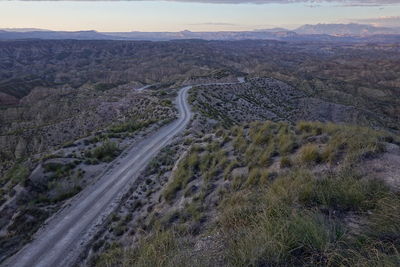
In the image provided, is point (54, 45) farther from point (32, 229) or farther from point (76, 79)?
point (32, 229)

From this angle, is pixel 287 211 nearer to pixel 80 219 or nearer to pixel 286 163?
pixel 286 163

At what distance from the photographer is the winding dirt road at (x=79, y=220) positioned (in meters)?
9.02

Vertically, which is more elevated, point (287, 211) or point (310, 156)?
point (287, 211)

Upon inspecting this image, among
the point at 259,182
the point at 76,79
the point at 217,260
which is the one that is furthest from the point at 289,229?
the point at 76,79

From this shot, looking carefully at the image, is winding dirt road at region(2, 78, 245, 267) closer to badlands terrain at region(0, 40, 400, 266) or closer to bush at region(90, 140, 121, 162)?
badlands terrain at region(0, 40, 400, 266)

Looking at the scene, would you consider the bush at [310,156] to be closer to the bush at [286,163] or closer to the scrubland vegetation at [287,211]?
the scrubland vegetation at [287,211]

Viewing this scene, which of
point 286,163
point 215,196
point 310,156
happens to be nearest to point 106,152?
point 215,196

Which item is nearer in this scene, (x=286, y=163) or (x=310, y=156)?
(x=310, y=156)

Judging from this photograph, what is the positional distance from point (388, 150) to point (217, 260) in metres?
6.08

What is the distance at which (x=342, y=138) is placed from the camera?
27.4 ft

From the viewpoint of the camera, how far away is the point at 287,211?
4.89m

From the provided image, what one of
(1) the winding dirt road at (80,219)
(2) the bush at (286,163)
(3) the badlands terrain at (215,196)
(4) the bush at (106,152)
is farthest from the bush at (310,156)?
(4) the bush at (106,152)

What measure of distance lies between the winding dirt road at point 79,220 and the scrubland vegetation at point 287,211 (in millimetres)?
3087

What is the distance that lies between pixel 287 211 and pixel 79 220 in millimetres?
8966
